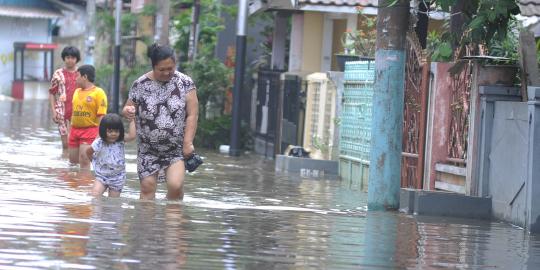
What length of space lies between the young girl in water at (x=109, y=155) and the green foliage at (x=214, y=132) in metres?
12.8

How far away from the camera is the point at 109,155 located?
1177 centimetres

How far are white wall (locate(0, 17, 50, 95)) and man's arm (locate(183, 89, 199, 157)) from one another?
44.0 meters

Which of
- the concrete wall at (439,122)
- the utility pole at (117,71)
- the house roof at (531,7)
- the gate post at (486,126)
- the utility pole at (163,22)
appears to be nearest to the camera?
the gate post at (486,126)

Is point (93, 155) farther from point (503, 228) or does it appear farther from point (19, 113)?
point (19, 113)

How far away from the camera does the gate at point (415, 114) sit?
13750 millimetres

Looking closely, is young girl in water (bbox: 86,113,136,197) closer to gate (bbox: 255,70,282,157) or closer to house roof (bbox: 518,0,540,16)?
house roof (bbox: 518,0,540,16)

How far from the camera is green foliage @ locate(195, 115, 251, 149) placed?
81.0ft

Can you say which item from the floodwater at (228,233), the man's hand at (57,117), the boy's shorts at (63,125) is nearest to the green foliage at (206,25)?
the boy's shorts at (63,125)

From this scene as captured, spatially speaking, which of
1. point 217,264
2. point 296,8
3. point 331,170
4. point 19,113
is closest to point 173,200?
point 217,264

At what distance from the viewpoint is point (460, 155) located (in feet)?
42.6

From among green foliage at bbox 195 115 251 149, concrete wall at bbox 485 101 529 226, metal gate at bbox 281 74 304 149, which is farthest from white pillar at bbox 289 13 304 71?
concrete wall at bbox 485 101 529 226

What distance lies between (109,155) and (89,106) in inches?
126

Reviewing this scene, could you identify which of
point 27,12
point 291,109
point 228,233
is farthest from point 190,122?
point 27,12

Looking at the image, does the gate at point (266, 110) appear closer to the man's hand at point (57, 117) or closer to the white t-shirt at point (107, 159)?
the man's hand at point (57, 117)
